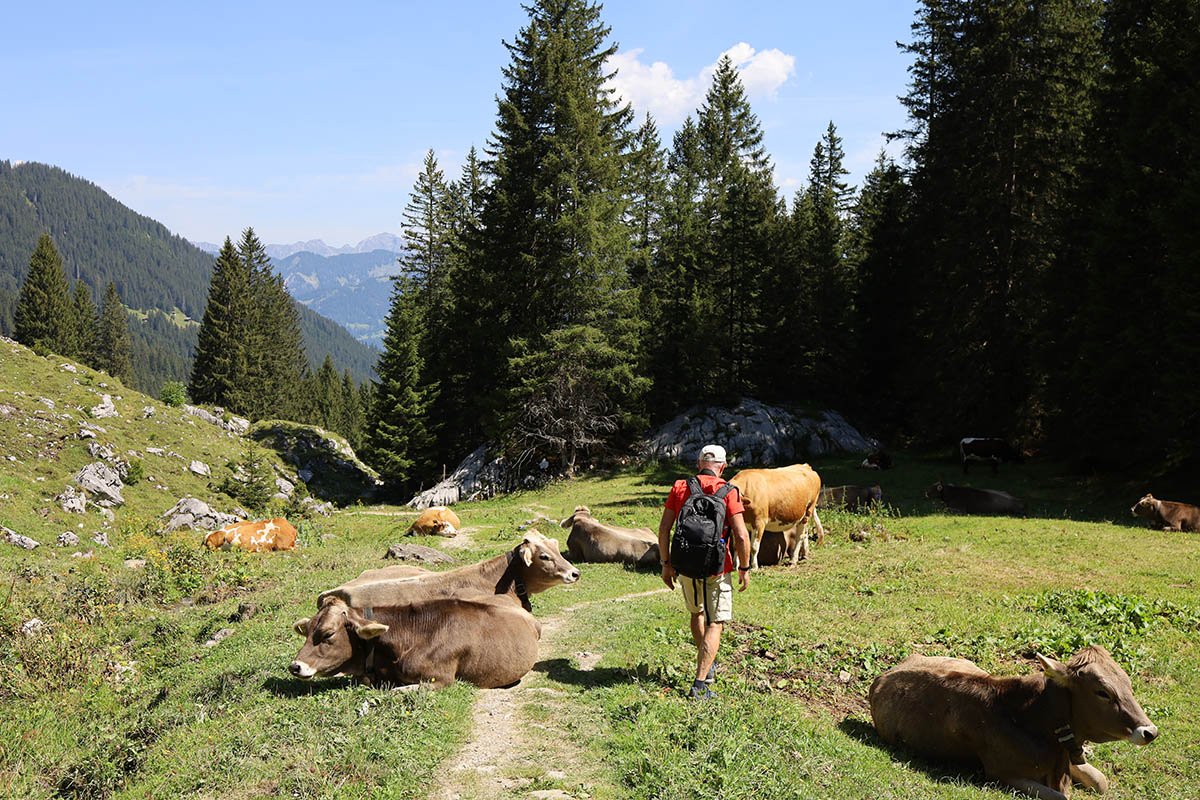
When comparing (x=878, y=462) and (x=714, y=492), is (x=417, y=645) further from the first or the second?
(x=878, y=462)

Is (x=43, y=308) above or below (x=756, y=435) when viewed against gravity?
above

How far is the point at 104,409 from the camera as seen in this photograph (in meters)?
31.3

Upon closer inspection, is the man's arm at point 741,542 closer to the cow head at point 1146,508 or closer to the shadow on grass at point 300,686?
the shadow on grass at point 300,686

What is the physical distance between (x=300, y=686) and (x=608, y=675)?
133 inches

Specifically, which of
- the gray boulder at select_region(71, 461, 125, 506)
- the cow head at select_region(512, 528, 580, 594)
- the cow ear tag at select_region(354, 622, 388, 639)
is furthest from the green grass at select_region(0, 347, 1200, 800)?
the gray boulder at select_region(71, 461, 125, 506)

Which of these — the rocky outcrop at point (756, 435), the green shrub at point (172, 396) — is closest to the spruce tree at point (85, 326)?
the green shrub at point (172, 396)

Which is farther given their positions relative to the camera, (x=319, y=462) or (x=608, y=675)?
(x=319, y=462)

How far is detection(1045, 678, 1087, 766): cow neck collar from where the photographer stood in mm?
5895

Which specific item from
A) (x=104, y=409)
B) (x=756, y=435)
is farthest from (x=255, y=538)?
(x=756, y=435)

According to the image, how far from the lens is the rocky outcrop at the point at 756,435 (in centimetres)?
3538

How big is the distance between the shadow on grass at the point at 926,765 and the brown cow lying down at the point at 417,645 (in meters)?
3.67

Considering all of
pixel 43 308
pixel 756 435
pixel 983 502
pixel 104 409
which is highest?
pixel 43 308

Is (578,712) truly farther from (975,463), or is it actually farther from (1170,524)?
(975,463)

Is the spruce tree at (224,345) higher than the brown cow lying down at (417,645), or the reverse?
the spruce tree at (224,345)
